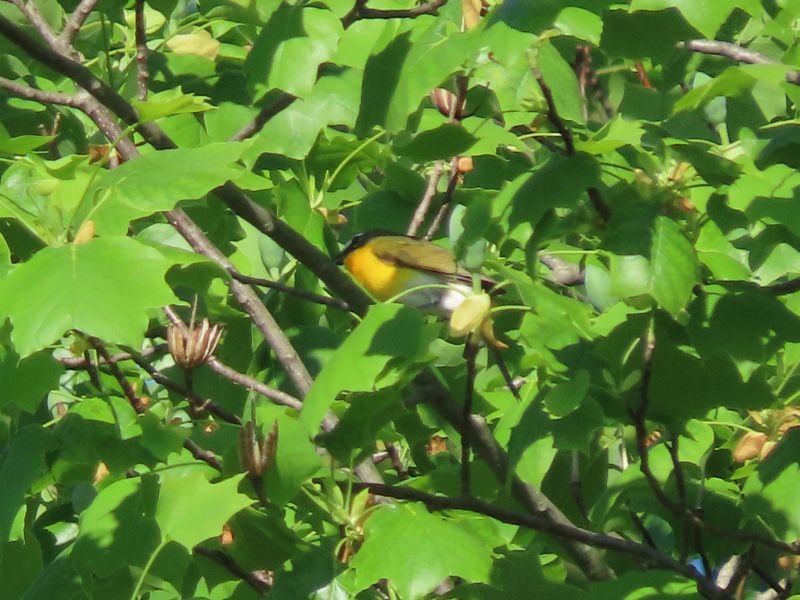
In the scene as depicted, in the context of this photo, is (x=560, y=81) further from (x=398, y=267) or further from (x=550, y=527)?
(x=398, y=267)

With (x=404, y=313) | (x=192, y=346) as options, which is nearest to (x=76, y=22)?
(x=192, y=346)

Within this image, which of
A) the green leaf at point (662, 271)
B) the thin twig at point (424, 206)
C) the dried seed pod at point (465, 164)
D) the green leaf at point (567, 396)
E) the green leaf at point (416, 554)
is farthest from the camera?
the dried seed pod at point (465, 164)

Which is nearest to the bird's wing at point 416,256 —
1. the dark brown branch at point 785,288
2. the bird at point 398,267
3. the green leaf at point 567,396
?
the bird at point 398,267

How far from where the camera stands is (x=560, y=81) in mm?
2348

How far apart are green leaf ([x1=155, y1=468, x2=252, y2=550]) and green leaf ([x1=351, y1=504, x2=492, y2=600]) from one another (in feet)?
0.99

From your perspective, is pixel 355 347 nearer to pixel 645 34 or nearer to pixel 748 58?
pixel 645 34

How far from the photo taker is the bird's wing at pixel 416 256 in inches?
233

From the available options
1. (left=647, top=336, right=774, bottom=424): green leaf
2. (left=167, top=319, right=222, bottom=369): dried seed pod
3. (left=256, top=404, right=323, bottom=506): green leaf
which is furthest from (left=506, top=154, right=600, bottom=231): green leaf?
(left=167, top=319, right=222, bottom=369): dried seed pod

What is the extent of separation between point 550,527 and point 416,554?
38 cm

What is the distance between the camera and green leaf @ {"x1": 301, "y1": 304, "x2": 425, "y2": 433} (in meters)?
2.44

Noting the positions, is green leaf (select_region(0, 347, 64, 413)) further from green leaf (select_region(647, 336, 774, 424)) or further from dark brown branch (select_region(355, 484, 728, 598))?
green leaf (select_region(647, 336, 774, 424))

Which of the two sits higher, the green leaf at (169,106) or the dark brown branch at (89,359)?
the green leaf at (169,106)

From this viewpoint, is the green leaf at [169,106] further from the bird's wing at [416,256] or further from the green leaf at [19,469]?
the bird's wing at [416,256]

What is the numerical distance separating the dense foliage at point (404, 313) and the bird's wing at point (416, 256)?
1.72m
